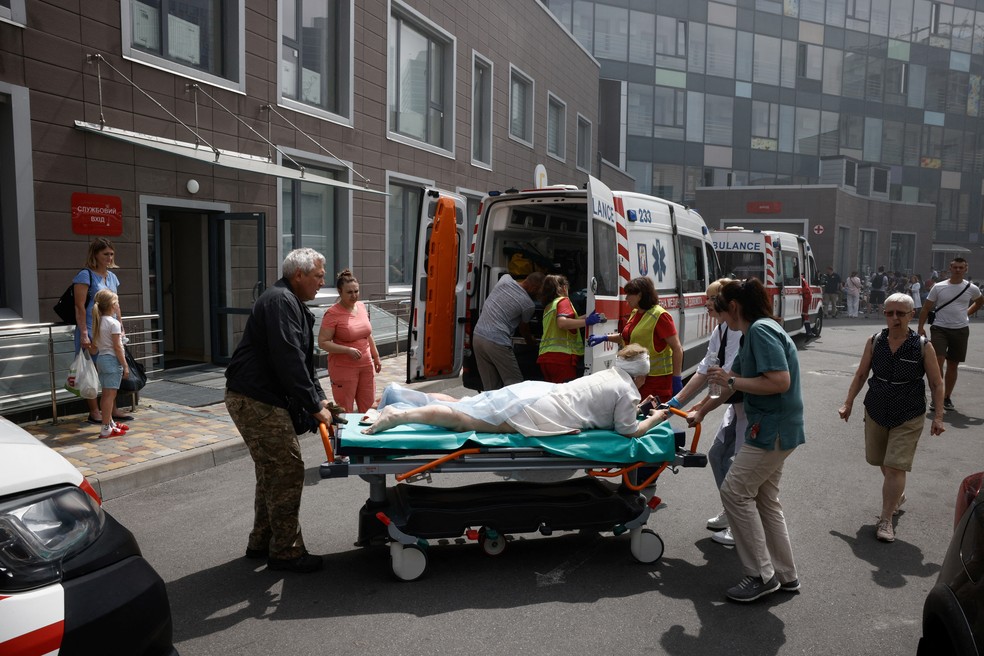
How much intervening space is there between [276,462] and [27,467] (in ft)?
6.42

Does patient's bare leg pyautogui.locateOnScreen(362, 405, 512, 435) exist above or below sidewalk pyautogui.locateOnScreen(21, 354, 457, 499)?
above

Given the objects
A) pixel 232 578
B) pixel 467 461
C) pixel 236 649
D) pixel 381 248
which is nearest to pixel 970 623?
pixel 467 461

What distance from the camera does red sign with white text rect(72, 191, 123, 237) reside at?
8.65 meters

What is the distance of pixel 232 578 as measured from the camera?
14.5 feet

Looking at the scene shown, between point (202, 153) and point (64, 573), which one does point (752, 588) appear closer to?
point (64, 573)

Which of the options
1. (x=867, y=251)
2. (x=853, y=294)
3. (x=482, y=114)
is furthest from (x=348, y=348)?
(x=867, y=251)

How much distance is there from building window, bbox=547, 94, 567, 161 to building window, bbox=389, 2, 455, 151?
7.01 metres

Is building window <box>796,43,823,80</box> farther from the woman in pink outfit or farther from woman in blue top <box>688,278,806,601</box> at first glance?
woman in blue top <box>688,278,806,601</box>

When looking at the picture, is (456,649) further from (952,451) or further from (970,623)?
(952,451)

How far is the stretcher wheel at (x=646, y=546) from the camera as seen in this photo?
4.61 m

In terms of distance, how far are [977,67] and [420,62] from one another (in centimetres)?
4860

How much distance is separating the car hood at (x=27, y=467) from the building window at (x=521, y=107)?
18.4 meters

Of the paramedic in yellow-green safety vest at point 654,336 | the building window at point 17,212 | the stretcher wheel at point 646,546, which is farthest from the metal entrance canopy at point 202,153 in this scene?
the stretcher wheel at point 646,546

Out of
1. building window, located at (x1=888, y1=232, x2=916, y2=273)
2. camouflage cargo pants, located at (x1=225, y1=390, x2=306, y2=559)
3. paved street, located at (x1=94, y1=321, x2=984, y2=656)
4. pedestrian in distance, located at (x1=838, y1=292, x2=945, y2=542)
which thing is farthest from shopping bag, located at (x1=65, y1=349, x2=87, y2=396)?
building window, located at (x1=888, y1=232, x2=916, y2=273)
